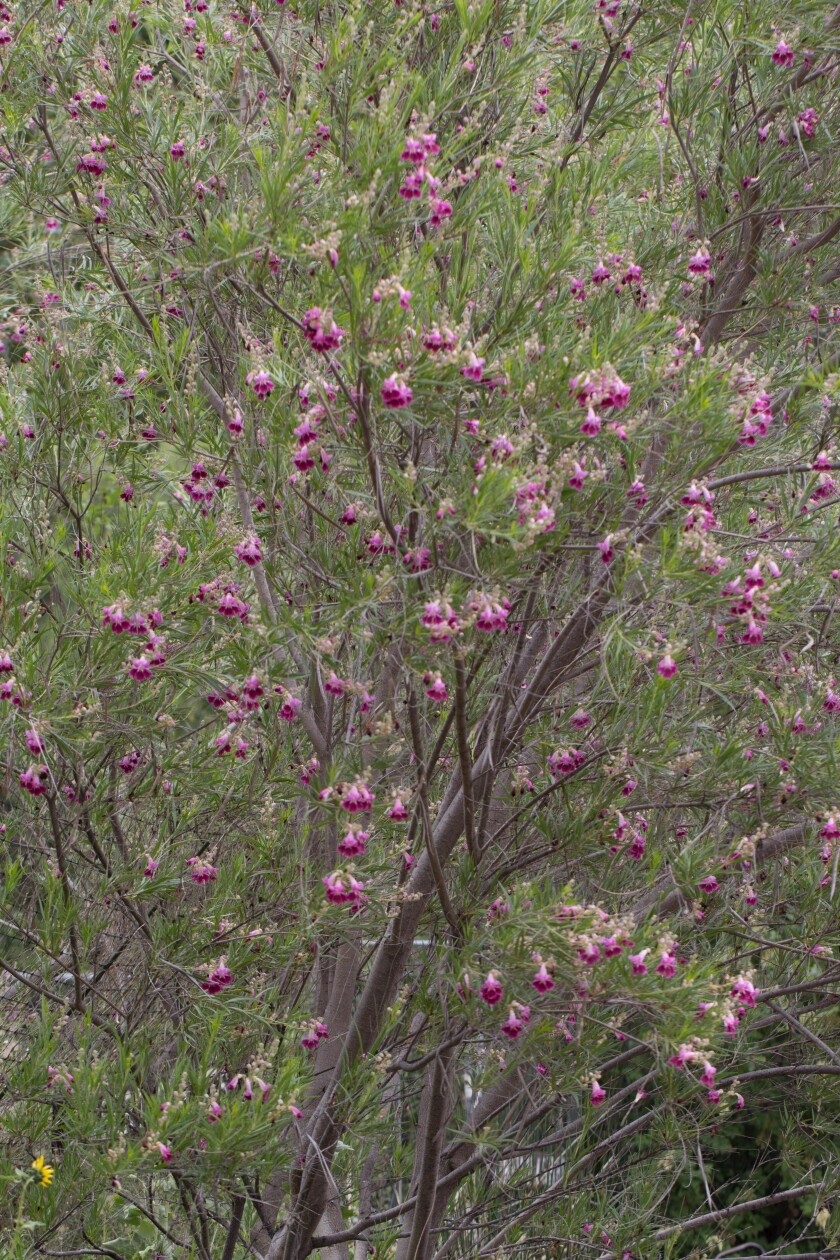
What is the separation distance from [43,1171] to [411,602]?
2052 millimetres

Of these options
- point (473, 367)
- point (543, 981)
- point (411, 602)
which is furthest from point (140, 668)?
point (543, 981)

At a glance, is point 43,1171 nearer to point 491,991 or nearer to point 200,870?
point 200,870

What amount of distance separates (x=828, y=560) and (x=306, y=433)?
1629 millimetres

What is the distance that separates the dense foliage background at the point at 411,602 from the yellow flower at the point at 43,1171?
0.04m

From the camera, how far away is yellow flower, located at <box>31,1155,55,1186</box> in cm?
367

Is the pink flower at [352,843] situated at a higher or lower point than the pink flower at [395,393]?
lower

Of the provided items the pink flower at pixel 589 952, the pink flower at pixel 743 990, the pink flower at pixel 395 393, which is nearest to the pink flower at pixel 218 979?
the pink flower at pixel 589 952

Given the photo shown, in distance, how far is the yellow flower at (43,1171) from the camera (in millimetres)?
3670

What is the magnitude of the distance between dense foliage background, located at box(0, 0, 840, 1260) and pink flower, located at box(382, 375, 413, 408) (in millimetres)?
164

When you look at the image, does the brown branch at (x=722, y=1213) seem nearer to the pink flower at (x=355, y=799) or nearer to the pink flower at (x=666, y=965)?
the pink flower at (x=666, y=965)

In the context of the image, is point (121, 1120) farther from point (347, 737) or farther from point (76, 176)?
point (76, 176)

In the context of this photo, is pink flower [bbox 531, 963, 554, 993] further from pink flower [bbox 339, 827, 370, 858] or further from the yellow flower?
the yellow flower

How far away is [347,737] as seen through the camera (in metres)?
3.69

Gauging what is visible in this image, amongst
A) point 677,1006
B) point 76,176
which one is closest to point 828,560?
point 677,1006
